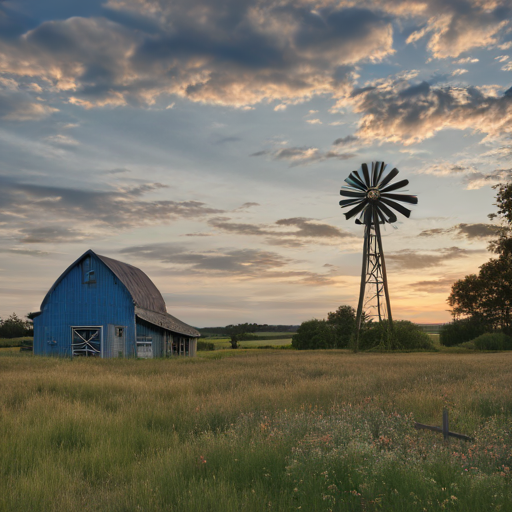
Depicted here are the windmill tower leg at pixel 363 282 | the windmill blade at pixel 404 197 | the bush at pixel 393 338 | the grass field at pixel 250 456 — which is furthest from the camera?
the bush at pixel 393 338

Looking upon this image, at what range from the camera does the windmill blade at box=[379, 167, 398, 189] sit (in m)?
45.4

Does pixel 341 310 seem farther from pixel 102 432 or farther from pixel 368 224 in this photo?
pixel 102 432

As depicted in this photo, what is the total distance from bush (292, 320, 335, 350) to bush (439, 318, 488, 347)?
Result: 1518 cm

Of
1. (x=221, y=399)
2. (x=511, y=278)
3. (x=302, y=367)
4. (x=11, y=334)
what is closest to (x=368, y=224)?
(x=511, y=278)

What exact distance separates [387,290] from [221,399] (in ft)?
112

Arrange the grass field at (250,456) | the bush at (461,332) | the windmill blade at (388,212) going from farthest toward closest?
the bush at (461,332), the windmill blade at (388,212), the grass field at (250,456)

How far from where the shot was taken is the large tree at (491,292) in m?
49.5

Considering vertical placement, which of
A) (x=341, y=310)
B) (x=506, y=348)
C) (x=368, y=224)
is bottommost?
(x=506, y=348)

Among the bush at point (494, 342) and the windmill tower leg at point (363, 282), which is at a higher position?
the windmill tower leg at point (363, 282)

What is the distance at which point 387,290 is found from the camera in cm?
4253

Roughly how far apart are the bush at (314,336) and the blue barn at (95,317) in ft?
82.8

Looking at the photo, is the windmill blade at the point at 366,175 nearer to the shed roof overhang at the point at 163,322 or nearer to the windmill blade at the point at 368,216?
the windmill blade at the point at 368,216

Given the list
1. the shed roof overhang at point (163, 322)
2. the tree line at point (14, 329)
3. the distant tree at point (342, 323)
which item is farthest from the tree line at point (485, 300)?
the tree line at point (14, 329)

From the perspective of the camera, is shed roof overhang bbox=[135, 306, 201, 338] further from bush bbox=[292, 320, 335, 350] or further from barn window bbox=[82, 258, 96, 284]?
bush bbox=[292, 320, 335, 350]
